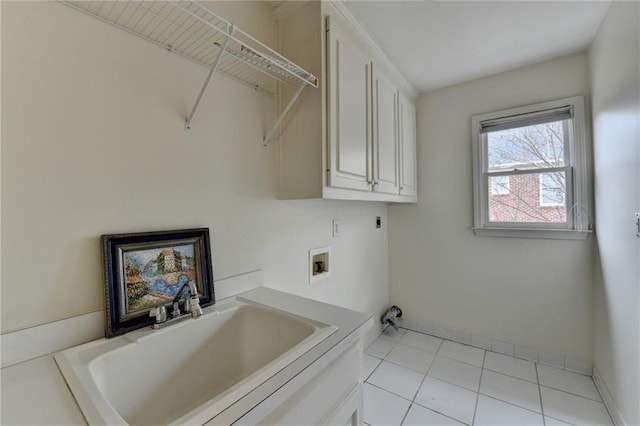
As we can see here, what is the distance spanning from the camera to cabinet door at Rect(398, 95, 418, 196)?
2188 millimetres

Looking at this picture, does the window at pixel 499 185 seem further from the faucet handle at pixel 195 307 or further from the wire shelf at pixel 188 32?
the faucet handle at pixel 195 307

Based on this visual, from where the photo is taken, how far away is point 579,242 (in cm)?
195

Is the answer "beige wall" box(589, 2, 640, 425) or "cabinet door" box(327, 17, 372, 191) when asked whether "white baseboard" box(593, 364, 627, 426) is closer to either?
"beige wall" box(589, 2, 640, 425)

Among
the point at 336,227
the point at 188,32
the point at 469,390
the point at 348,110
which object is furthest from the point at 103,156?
the point at 469,390

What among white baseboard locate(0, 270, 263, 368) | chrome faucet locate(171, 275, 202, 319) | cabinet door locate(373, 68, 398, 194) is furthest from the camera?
cabinet door locate(373, 68, 398, 194)

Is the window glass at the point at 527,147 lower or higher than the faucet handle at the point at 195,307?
higher

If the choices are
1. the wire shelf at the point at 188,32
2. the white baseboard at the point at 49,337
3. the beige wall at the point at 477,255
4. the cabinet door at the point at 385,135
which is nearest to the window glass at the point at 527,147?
the beige wall at the point at 477,255

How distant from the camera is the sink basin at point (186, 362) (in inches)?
24.1

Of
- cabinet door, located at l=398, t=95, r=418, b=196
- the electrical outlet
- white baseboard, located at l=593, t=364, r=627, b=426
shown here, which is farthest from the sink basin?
white baseboard, located at l=593, t=364, r=627, b=426

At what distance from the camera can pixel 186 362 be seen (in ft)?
3.06

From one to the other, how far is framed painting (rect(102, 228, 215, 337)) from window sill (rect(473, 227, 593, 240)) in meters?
2.18

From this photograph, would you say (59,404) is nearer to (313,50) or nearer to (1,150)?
(1,150)

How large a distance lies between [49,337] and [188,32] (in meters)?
1.06

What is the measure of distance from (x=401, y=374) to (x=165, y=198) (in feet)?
6.38
